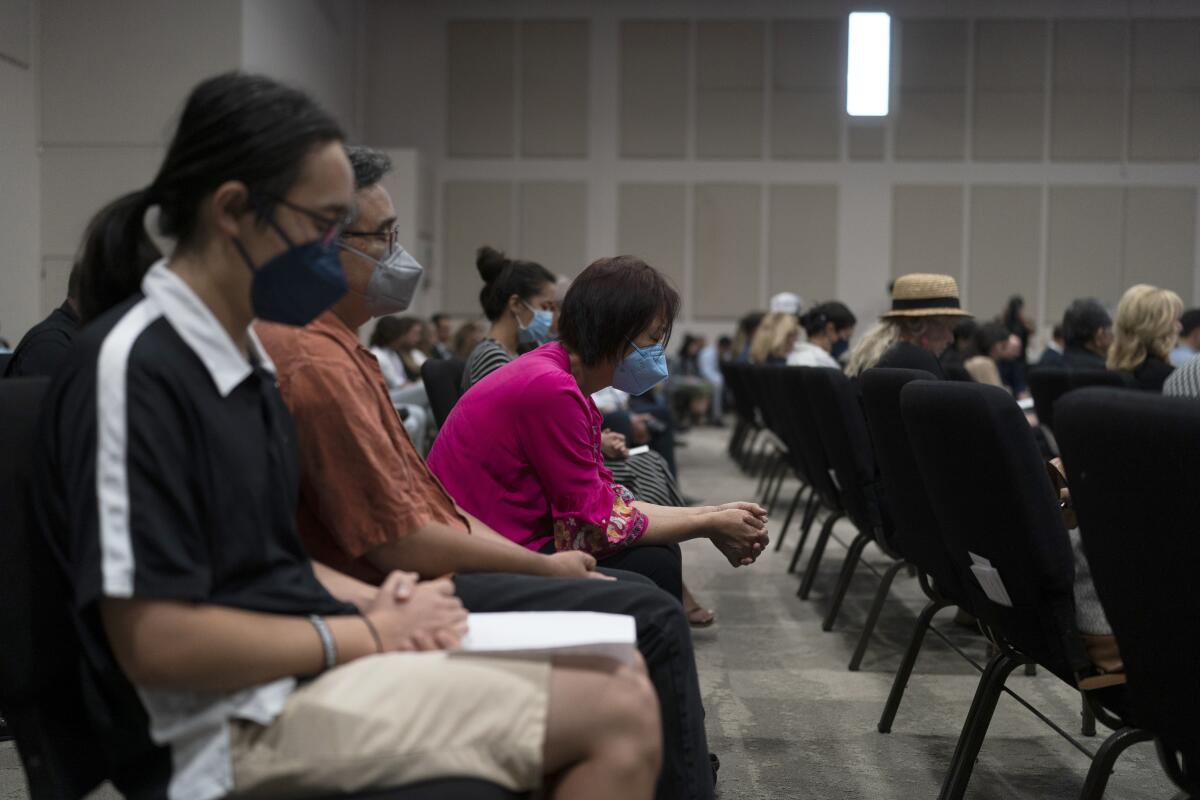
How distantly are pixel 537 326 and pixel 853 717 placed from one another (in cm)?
168

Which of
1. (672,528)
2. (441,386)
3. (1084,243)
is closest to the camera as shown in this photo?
(672,528)

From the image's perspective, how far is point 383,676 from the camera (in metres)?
1.27

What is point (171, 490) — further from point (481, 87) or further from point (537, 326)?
point (481, 87)

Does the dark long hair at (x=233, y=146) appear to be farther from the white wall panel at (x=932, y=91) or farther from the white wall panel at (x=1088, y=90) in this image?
the white wall panel at (x=1088, y=90)

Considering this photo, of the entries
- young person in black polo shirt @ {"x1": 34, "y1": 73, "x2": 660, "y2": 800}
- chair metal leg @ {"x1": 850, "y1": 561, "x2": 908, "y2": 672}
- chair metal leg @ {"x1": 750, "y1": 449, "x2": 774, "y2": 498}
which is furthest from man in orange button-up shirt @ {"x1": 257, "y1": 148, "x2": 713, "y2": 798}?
chair metal leg @ {"x1": 750, "y1": 449, "x2": 774, "y2": 498}

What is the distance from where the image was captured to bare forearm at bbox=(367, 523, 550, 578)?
1689mm

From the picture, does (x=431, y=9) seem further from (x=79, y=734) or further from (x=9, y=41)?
(x=79, y=734)

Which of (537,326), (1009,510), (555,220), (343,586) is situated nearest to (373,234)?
(343,586)

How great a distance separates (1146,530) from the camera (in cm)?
133

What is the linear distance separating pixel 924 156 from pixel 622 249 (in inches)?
142

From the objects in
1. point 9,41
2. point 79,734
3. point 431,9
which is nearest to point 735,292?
point 431,9

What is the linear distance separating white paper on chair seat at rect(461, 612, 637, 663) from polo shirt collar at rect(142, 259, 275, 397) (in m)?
0.39

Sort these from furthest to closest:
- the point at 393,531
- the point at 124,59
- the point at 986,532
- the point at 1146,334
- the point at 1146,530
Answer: the point at 124,59
the point at 1146,334
the point at 986,532
the point at 393,531
the point at 1146,530

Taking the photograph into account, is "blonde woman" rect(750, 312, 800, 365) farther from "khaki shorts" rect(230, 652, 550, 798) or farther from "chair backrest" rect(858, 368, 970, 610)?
"khaki shorts" rect(230, 652, 550, 798)
